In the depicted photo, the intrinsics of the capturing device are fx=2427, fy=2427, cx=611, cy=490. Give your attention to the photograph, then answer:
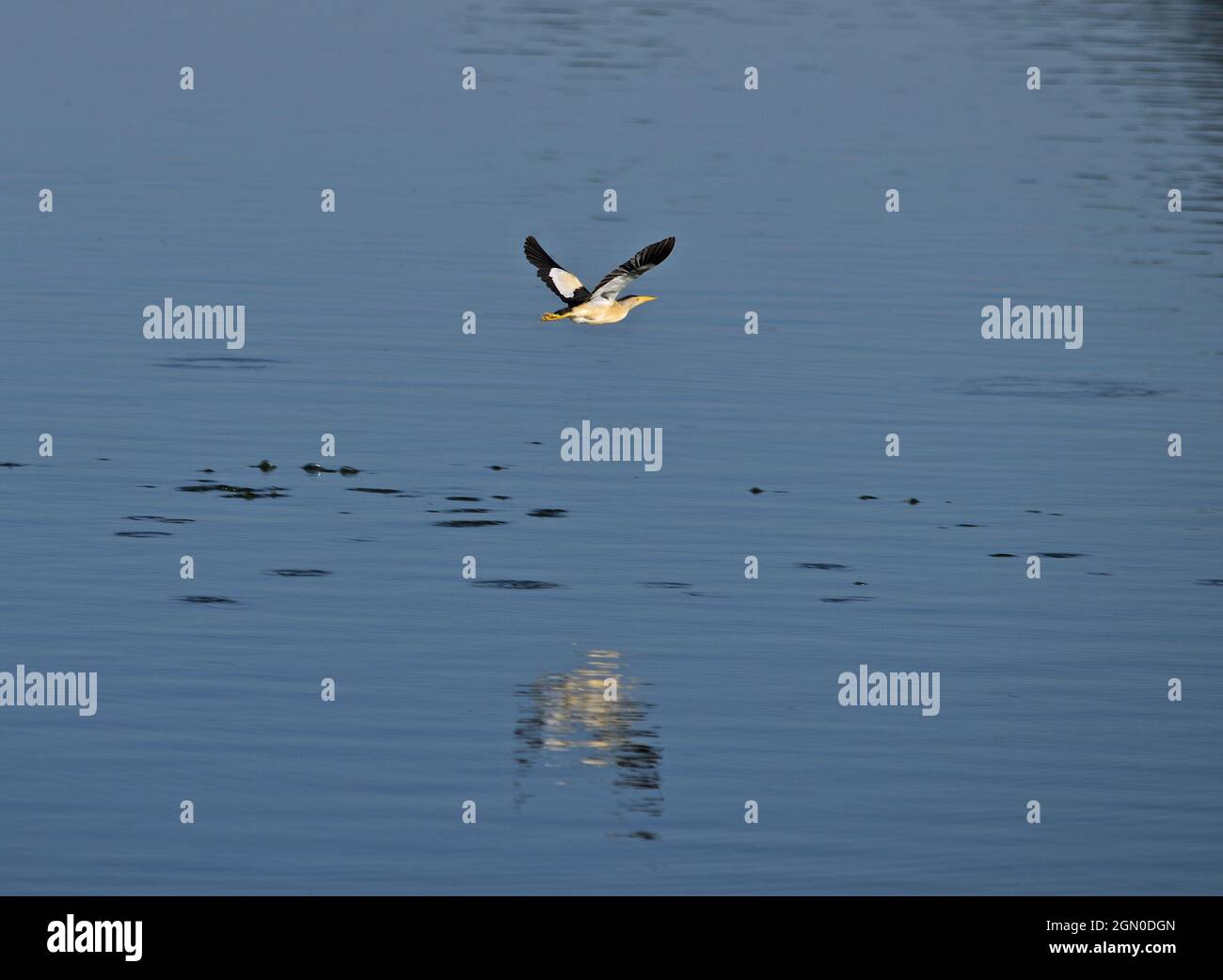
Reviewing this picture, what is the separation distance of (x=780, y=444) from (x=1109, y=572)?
186 inches

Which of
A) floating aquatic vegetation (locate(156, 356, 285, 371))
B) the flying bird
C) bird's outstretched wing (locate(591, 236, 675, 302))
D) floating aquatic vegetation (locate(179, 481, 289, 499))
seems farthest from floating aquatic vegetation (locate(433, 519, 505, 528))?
floating aquatic vegetation (locate(156, 356, 285, 371))

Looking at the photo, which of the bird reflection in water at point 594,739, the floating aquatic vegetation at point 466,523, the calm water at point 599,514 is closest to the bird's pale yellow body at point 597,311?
the calm water at point 599,514

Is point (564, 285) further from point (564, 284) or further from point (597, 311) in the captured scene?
point (597, 311)

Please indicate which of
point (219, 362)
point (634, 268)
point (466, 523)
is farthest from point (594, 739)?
point (219, 362)

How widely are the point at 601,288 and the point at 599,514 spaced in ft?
7.19

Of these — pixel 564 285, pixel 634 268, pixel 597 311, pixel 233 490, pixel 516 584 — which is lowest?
pixel 516 584

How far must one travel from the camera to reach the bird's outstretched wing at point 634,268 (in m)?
22.5

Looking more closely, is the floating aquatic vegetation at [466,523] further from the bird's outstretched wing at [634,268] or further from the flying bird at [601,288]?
the bird's outstretched wing at [634,268]

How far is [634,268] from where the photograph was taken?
22.8 meters

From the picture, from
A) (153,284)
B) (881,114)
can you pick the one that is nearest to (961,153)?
(881,114)

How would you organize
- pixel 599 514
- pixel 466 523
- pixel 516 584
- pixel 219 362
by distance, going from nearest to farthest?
pixel 516 584
pixel 466 523
pixel 599 514
pixel 219 362

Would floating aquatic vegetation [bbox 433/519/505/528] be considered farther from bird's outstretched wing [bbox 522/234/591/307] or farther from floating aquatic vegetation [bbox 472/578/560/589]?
bird's outstretched wing [bbox 522/234/591/307]

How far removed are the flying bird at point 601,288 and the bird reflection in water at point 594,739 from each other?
16.2 feet
